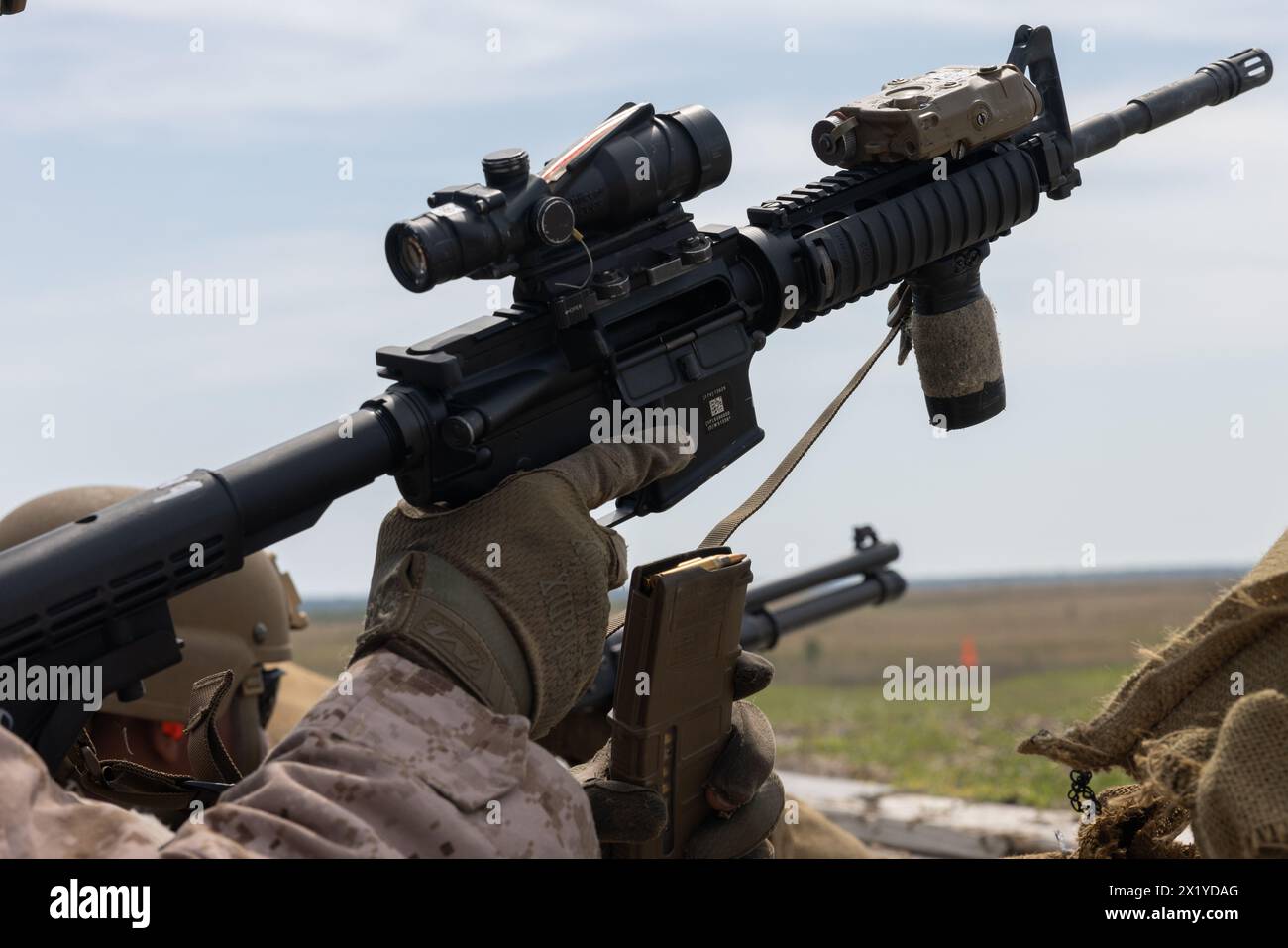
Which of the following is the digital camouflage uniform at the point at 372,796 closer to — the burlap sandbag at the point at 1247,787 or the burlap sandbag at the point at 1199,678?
A: the burlap sandbag at the point at 1199,678

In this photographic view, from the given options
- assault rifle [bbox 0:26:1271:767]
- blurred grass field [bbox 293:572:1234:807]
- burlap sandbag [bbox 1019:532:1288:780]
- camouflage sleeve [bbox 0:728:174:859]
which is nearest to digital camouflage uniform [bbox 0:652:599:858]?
camouflage sleeve [bbox 0:728:174:859]

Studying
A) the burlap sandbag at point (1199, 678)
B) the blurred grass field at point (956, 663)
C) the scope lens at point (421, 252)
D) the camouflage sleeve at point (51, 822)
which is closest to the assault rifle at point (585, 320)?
the scope lens at point (421, 252)

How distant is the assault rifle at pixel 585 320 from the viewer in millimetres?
3348

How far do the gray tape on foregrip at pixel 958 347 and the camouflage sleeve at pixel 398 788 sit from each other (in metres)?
2.70

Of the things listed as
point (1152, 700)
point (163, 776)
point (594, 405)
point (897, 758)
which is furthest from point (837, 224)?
point (897, 758)

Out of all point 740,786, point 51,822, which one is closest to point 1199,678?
point 740,786

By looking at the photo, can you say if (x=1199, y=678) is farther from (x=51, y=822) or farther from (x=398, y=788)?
(x=51, y=822)

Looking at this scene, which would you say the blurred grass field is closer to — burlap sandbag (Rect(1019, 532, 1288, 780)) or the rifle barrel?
burlap sandbag (Rect(1019, 532, 1288, 780))

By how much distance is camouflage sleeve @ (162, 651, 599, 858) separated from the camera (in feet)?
9.15

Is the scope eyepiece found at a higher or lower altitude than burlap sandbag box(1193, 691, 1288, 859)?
higher

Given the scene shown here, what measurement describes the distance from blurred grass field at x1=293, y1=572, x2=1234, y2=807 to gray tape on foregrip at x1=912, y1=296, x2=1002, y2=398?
1.14 meters

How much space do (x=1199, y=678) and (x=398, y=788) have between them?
170cm

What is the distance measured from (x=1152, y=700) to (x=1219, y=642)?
20cm

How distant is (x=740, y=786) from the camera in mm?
A: 4047
